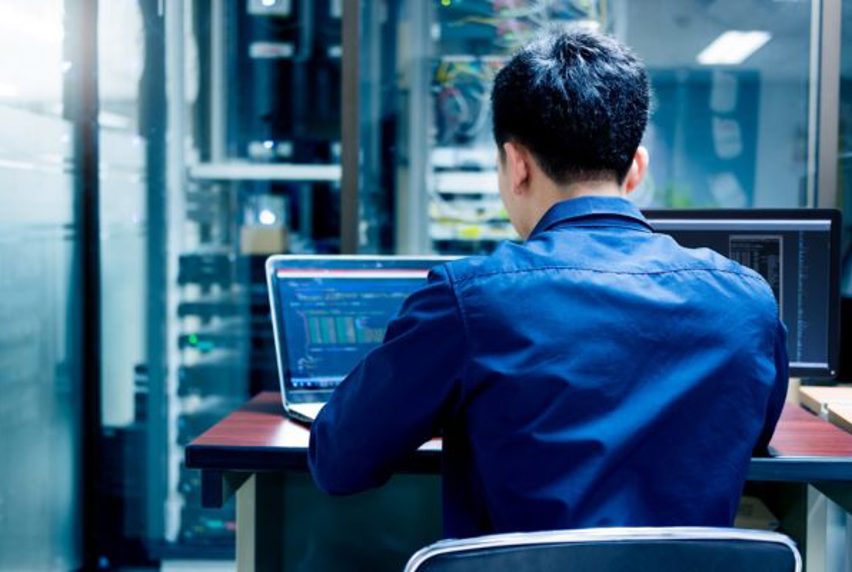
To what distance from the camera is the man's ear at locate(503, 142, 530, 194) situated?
1212mm

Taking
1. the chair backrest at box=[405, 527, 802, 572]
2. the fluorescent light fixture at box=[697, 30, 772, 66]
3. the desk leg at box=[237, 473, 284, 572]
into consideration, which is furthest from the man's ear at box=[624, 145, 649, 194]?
the fluorescent light fixture at box=[697, 30, 772, 66]

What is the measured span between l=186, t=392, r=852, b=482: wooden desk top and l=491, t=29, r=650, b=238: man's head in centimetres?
52

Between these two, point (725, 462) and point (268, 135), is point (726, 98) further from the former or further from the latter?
point (725, 462)

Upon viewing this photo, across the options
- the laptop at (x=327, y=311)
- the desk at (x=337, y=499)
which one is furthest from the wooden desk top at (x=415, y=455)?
the laptop at (x=327, y=311)

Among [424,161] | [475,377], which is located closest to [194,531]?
[424,161]

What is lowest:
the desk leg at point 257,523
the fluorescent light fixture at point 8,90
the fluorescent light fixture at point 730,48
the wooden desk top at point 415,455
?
the desk leg at point 257,523

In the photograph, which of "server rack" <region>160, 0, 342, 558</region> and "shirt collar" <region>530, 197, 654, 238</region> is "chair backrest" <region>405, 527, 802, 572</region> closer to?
"shirt collar" <region>530, 197, 654, 238</region>

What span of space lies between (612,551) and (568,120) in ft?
1.70

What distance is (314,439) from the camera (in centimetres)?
128

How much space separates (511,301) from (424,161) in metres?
2.61

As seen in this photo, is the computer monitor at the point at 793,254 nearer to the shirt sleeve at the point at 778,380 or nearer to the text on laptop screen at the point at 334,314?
the text on laptop screen at the point at 334,314

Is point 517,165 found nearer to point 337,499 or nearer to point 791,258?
point 791,258

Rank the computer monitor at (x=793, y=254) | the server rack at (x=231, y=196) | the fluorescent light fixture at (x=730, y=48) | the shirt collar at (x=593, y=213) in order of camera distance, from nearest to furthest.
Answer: the shirt collar at (x=593, y=213) → the computer monitor at (x=793, y=254) → the server rack at (x=231, y=196) → the fluorescent light fixture at (x=730, y=48)

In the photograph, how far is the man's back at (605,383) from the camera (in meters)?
1.06
